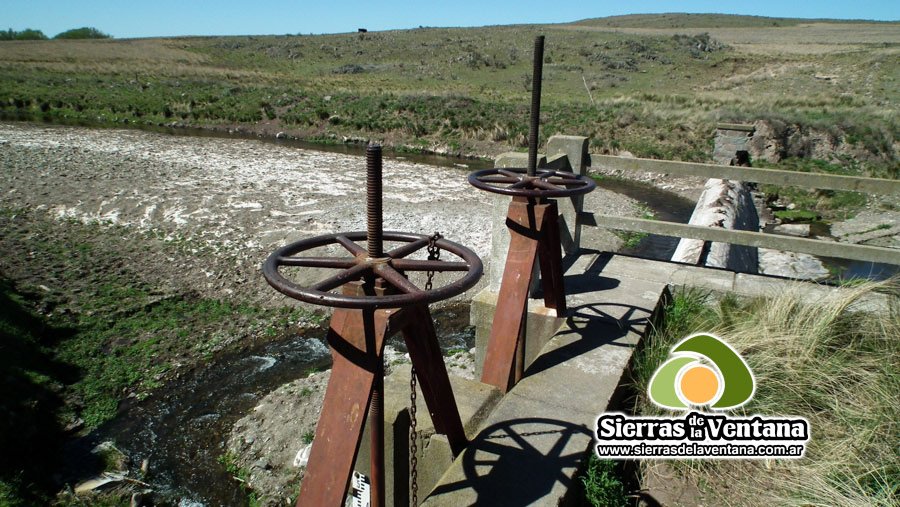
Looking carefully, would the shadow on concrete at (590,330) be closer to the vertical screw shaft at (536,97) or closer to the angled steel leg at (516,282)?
the angled steel leg at (516,282)

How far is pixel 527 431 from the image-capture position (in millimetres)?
3602

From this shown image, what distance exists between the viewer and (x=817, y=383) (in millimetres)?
4023

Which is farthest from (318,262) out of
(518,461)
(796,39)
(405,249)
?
(796,39)

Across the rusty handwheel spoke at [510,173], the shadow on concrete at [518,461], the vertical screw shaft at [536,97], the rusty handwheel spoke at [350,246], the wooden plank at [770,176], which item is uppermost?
the vertical screw shaft at [536,97]

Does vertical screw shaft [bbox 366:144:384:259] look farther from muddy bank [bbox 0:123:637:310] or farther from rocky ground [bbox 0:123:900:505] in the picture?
muddy bank [bbox 0:123:637:310]

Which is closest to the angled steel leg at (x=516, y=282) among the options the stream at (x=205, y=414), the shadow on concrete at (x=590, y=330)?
the shadow on concrete at (x=590, y=330)

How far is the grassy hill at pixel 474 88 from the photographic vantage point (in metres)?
26.3

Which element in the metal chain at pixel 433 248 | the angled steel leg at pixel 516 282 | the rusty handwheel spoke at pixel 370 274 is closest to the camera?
the rusty handwheel spoke at pixel 370 274

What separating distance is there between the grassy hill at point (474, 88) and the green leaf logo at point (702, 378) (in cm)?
1893

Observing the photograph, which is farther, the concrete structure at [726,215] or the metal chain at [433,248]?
the concrete structure at [726,215]

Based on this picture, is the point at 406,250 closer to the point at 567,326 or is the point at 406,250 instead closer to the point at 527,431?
the point at 527,431
